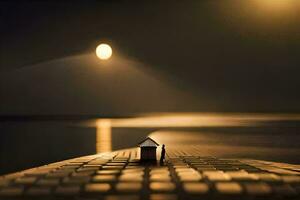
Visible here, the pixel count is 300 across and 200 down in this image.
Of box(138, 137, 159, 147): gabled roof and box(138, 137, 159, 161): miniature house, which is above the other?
box(138, 137, 159, 147): gabled roof

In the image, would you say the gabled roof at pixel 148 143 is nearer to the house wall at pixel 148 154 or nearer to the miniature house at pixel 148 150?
the miniature house at pixel 148 150

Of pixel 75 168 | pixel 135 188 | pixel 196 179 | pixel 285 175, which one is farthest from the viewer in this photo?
pixel 75 168

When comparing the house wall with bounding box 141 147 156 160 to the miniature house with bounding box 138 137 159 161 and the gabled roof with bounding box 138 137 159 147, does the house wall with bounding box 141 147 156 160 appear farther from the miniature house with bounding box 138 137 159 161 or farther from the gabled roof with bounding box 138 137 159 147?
the gabled roof with bounding box 138 137 159 147

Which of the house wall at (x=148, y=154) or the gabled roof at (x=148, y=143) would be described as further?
the house wall at (x=148, y=154)

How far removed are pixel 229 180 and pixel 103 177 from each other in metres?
1.12

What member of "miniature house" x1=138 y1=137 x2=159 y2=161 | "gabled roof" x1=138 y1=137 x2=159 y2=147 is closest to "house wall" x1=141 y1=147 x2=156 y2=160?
"miniature house" x1=138 y1=137 x2=159 y2=161

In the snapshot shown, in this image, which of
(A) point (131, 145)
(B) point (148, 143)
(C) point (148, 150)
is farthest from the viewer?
(A) point (131, 145)

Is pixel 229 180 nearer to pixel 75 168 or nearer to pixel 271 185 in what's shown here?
pixel 271 185

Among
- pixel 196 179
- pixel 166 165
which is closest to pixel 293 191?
pixel 196 179

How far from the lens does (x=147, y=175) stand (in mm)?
3895

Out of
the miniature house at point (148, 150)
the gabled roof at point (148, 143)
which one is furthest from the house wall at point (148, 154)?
the gabled roof at point (148, 143)

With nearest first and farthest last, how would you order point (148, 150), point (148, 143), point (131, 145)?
point (148, 143), point (148, 150), point (131, 145)

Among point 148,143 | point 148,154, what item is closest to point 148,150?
point 148,154

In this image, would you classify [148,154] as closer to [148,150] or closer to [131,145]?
[148,150]
